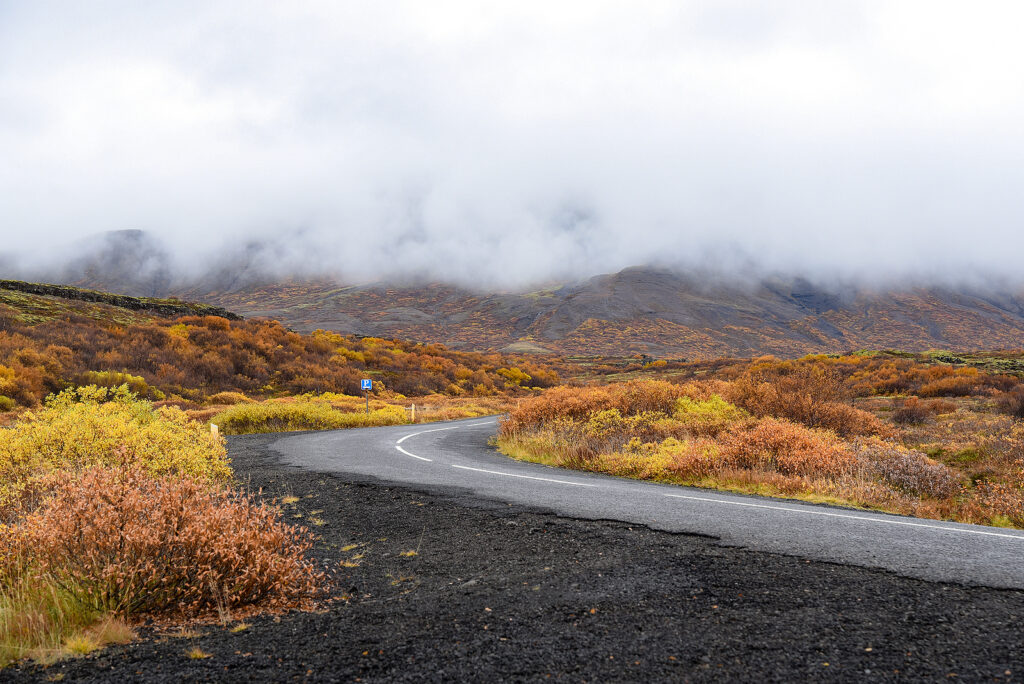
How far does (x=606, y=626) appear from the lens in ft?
14.0

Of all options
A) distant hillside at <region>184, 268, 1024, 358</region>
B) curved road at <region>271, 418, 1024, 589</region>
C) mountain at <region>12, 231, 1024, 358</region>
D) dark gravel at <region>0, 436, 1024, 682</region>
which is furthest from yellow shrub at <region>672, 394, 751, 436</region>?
distant hillside at <region>184, 268, 1024, 358</region>

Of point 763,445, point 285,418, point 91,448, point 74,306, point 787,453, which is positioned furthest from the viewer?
point 74,306

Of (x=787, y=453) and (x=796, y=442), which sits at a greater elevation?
(x=796, y=442)

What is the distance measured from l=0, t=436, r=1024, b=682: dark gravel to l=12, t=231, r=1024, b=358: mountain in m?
122

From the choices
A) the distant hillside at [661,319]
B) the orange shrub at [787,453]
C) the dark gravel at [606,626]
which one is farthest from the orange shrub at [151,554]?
the distant hillside at [661,319]

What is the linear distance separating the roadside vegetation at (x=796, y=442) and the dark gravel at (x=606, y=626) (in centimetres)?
507

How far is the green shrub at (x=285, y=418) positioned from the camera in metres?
24.4

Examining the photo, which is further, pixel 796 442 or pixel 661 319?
pixel 661 319

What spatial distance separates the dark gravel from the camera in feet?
11.8

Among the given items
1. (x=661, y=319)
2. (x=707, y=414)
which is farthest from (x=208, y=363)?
(x=661, y=319)

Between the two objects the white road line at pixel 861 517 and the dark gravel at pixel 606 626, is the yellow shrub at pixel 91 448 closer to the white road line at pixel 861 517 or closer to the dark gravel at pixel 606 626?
the dark gravel at pixel 606 626

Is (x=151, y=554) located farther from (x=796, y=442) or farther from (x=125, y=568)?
(x=796, y=442)

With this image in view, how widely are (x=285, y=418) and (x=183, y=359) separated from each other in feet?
52.5

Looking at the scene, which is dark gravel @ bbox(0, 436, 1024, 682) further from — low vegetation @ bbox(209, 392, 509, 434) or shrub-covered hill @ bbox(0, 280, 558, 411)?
shrub-covered hill @ bbox(0, 280, 558, 411)
